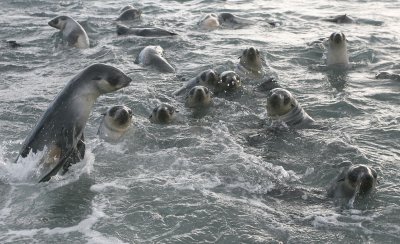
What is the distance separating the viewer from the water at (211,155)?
6.15m

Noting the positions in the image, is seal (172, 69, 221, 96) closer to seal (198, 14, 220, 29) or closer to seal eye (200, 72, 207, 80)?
seal eye (200, 72, 207, 80)

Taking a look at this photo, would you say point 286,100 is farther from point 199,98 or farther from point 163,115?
point 163,115

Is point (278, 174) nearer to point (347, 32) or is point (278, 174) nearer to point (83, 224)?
point (83, 224)

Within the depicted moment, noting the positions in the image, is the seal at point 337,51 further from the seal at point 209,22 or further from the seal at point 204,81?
the seal at point 209,22

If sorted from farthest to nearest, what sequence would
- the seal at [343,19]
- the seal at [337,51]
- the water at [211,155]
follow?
the seal at [343,19] < the seal at [337,51] < the water at [211,155]

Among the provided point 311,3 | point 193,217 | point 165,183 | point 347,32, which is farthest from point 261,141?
point 311,3

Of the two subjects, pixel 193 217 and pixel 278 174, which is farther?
pixel 278 174

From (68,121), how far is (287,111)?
3.48 meters

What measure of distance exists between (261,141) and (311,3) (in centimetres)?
1175

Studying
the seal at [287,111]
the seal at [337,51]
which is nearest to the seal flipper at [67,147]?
the seal at [287,111]

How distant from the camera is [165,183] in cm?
706

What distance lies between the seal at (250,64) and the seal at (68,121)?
4.24 metres

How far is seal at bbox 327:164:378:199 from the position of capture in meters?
6.64

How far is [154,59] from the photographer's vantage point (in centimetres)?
1198
